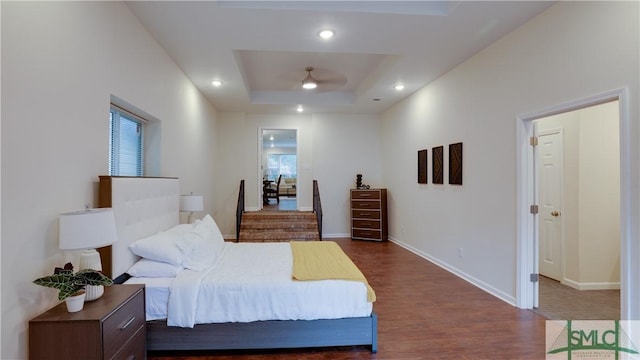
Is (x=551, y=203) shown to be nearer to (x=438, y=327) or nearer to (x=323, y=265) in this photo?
(x=438, y=327)

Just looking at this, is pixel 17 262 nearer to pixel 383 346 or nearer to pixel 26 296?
pixel 26 296

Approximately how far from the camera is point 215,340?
96.0 inches

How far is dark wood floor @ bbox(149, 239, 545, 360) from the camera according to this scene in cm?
247

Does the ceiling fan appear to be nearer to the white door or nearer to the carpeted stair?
the carpeted stair

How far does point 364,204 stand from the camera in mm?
6996

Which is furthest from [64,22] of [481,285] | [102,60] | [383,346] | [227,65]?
[481,285]

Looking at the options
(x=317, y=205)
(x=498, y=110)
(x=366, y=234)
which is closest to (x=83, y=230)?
(x=498, y=110)

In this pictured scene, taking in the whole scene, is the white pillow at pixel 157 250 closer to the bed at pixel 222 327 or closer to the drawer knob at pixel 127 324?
the bed at pixel 222 327

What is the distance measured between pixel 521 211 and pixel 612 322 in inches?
48.9

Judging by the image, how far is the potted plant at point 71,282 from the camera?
1.61m

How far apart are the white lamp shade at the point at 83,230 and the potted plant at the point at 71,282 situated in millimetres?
146

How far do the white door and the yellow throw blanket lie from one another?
10.1 ft

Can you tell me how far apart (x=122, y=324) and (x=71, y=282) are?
394mm

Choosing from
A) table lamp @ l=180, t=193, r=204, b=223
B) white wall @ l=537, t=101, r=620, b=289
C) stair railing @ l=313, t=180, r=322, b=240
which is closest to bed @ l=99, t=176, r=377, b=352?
table lamp @ l=180, t=193, r=204, b=223
